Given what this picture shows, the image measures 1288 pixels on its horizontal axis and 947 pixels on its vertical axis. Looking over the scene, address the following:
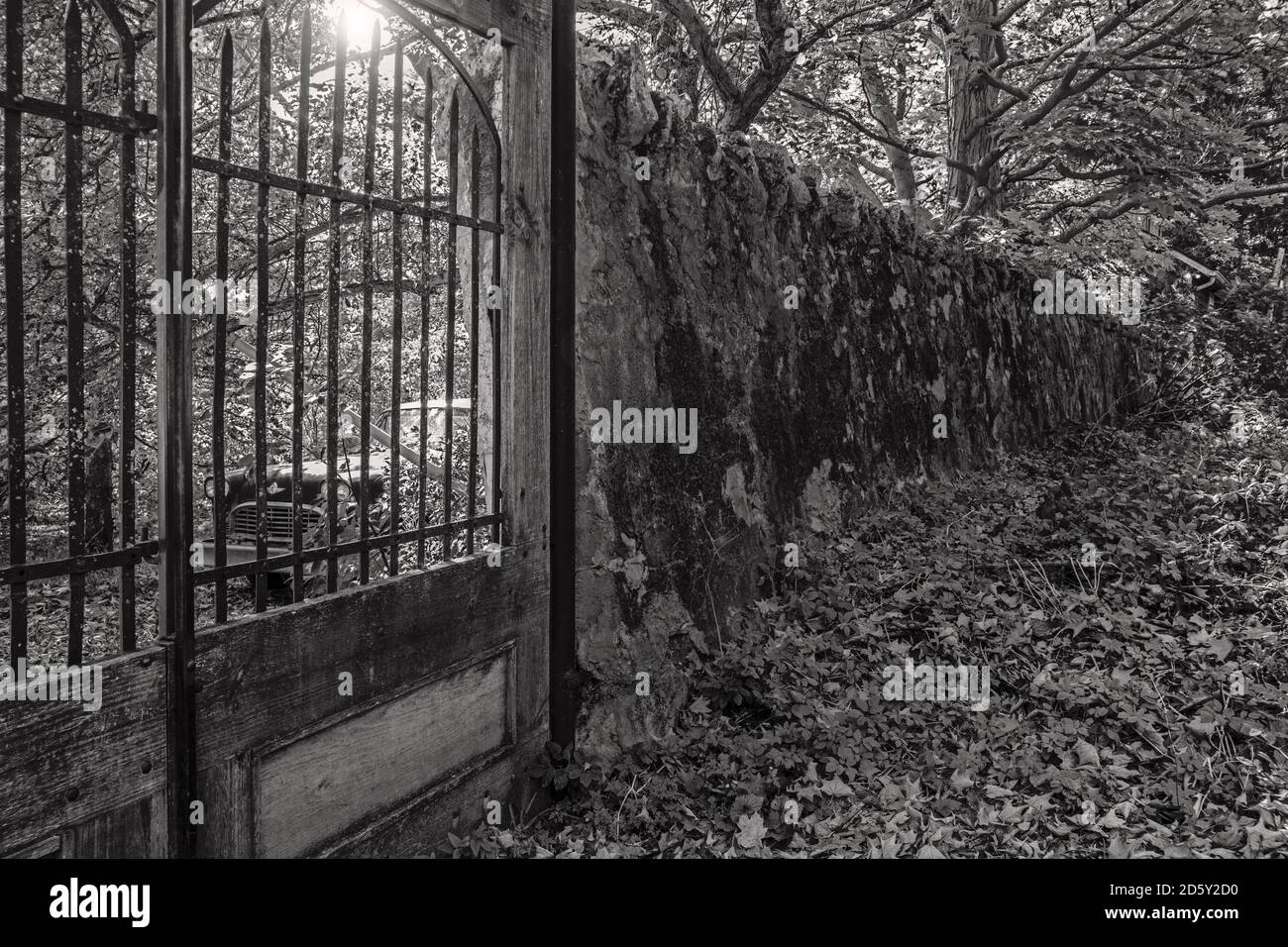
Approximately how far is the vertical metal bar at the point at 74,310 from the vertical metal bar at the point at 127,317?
82 mm

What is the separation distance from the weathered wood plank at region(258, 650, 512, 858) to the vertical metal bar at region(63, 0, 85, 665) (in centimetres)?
70

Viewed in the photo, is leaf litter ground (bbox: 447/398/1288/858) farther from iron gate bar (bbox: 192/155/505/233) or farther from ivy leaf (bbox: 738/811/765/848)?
iron gate bar (bbox: 192/155/505/233)

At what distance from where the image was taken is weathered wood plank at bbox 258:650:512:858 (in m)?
2.47

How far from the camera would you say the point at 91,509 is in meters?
2.10

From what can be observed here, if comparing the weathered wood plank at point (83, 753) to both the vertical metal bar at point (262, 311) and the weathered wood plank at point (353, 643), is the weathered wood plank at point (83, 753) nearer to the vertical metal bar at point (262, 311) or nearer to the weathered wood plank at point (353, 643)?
the weathered wood plank at point (353, 643)

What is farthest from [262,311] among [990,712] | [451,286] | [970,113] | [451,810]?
[970,113]

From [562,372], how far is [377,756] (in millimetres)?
1504

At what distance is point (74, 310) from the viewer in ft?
6.35

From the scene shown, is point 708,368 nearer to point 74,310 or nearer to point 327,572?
point 327,572

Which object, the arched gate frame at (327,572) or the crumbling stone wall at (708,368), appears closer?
the arched gate frame at (327,572)

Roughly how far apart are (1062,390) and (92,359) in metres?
11.2

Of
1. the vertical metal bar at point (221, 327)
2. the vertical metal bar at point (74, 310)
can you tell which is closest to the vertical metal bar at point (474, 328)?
the vertical metal bar at point (221, 327)

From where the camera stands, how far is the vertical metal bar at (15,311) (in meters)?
1.82
